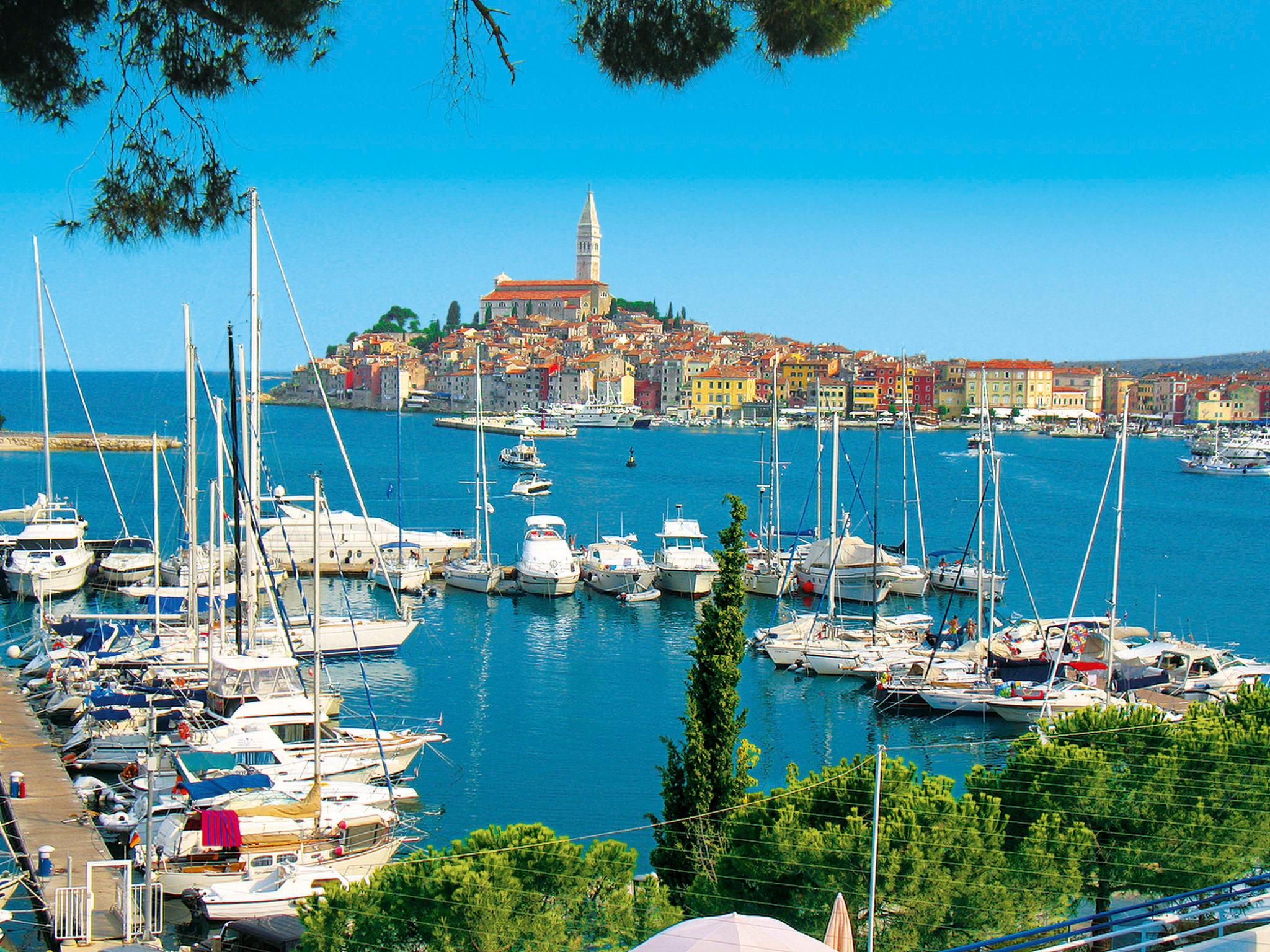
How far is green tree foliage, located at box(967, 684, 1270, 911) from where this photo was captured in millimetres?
4996

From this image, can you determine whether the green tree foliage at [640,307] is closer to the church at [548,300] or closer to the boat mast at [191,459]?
the church at [548,300]

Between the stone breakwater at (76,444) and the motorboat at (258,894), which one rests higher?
the stone breakwater at (76,444)

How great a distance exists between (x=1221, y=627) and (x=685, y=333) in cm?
6536

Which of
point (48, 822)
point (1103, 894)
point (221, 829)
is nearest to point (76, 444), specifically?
point (48, 822)

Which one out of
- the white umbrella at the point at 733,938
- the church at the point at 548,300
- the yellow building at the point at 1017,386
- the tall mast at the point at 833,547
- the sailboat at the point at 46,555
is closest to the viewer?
the white umbrella at the point at 733,938

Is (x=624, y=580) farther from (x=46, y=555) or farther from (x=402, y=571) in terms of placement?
(x=46, y=555)

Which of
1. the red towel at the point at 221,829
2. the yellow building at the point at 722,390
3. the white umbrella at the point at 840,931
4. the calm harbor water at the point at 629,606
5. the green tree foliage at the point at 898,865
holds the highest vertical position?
the yellow building at the point at 722,390

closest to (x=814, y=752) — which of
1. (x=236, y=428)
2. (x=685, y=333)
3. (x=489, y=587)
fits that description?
(x=236, y=428)

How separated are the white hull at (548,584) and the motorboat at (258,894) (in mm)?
9772

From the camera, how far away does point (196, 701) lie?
29.7ft

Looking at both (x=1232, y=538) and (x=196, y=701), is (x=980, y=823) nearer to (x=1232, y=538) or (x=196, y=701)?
(x=196, y=701)

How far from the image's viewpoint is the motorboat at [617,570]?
1600cm

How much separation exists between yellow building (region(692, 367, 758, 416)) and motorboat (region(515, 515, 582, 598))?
153 feet

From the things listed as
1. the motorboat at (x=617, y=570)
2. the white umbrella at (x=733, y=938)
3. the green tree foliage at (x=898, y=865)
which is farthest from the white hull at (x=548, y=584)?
the white umbrella at (x=733, y=938)
